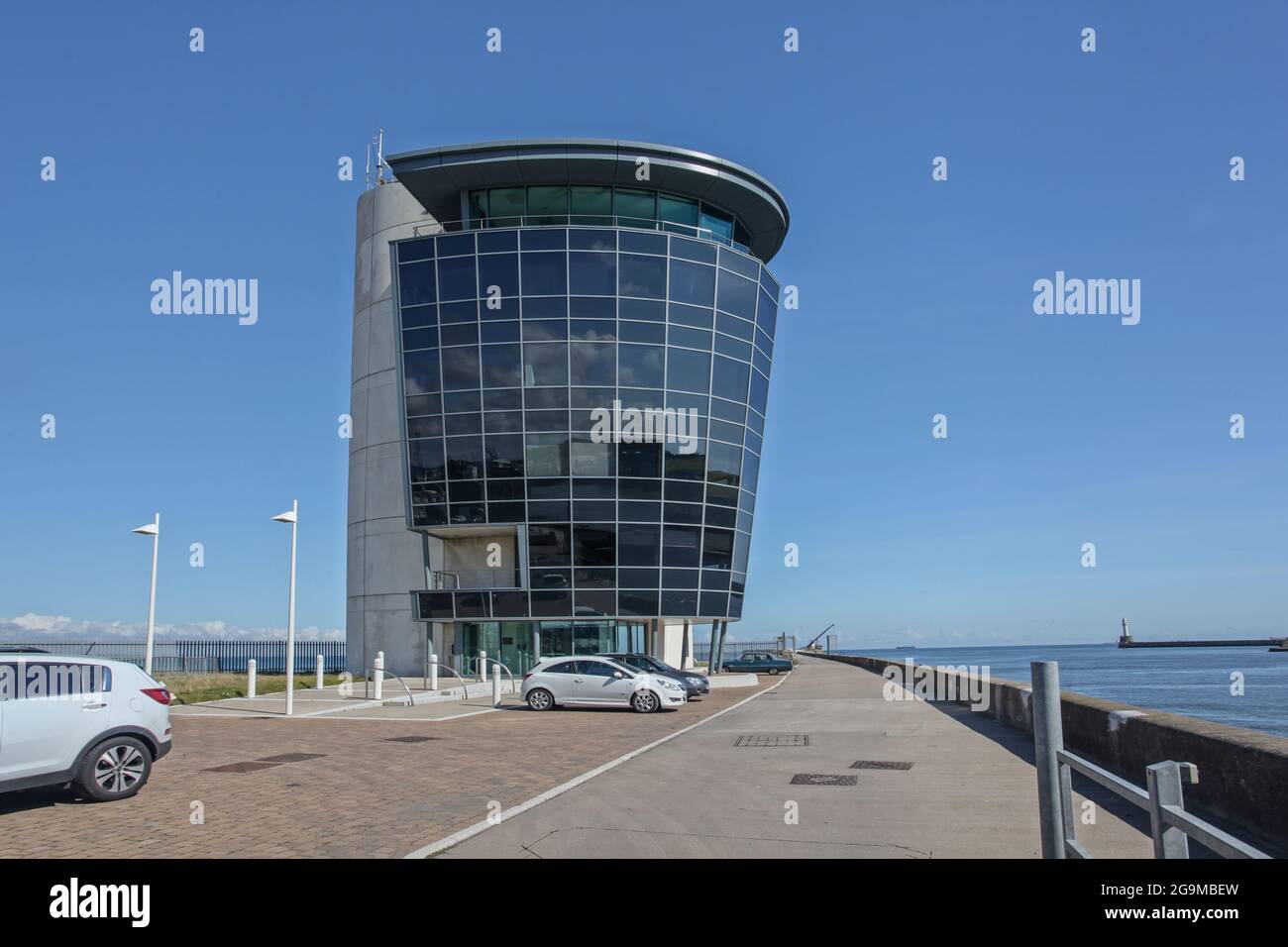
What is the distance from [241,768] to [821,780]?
804cm

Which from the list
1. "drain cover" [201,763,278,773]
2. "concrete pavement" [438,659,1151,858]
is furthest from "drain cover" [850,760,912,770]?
"drain cover" [201,763,278,773]

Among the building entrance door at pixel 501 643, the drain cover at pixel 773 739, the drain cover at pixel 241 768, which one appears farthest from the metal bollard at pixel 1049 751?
the building entrance door at pixel 501 643

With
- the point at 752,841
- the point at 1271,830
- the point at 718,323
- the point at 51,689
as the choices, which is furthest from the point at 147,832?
the point at 718,323

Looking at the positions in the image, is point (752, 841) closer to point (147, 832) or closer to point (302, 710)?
point (147, 832)

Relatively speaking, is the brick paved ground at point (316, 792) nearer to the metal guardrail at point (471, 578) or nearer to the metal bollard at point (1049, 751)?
the metal bollard at point (1049, 751)

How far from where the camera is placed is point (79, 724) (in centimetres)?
1066

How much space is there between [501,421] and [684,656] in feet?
61.7

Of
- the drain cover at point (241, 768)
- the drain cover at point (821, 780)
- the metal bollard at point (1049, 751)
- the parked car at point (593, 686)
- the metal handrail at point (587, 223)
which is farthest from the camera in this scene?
the metal handrail at point (587, 223)

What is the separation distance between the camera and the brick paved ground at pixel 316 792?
351 inches

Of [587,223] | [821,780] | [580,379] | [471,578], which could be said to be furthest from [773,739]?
[471,578]

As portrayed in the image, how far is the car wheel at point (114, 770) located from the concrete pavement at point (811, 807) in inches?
180

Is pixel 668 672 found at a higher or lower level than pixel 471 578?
lower

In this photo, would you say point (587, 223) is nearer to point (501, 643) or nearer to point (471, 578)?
point (471, 578)

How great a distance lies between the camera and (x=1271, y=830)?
7695 mm
